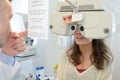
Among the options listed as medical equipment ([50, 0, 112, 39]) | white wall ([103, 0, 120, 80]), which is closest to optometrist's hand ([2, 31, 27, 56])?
medical equipment ([50, 0, 112, 39])

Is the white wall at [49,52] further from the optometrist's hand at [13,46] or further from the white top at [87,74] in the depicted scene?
the optometrist's hand at [13,46]

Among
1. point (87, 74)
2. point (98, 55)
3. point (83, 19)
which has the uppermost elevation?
point (83, 19)

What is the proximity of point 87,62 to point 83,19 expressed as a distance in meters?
0.68

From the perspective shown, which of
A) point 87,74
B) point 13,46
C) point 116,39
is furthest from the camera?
point 116,39

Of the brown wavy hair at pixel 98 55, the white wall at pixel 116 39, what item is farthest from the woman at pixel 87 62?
the white wall at pixel 116 39

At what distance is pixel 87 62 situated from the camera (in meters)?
1.40

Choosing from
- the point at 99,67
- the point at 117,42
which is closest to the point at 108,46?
the point at 117,42

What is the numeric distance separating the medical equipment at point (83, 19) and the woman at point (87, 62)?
450 mm

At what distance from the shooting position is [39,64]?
2104 millimetres

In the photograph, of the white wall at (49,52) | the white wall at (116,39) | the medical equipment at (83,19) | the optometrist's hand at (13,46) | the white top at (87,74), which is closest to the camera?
the medical equipment at (83,19)

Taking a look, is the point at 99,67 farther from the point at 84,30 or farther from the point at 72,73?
the point at 84,30

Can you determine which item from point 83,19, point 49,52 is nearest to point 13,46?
point 83,19

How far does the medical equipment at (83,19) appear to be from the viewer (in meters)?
0.74

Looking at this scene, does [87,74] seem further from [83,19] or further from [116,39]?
[83,19]
